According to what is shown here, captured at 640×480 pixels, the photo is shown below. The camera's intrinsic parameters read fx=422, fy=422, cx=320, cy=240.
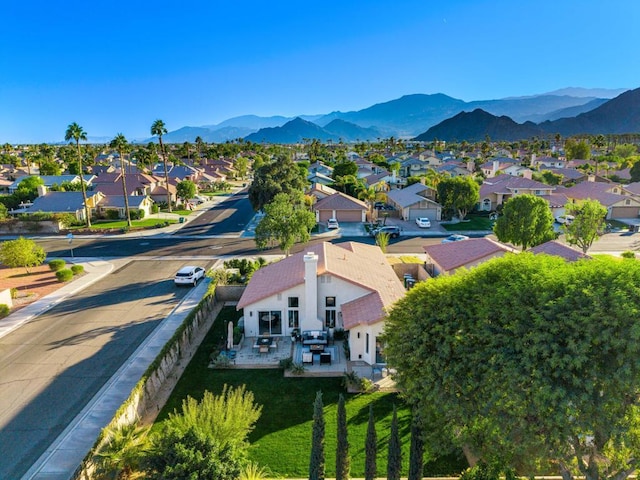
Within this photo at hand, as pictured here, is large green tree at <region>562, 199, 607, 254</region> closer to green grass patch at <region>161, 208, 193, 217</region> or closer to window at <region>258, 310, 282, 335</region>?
window at <region>258, 310, 282, 335</region>

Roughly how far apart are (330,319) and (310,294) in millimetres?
2247

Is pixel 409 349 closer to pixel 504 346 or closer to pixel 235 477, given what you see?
pixel 504 346

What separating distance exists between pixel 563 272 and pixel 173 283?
29.7m

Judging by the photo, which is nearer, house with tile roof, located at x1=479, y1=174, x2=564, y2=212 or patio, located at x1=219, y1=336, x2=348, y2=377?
patio, located at x1=219, y1=336, x2=348, y2=377

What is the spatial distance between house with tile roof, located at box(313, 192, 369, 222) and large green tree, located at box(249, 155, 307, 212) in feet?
14.9

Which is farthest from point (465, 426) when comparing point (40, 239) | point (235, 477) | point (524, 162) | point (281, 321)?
point (524, 162)

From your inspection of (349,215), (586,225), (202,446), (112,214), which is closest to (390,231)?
(349,215)

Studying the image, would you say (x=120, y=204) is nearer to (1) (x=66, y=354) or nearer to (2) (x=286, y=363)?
(1) (x=66, y=354)

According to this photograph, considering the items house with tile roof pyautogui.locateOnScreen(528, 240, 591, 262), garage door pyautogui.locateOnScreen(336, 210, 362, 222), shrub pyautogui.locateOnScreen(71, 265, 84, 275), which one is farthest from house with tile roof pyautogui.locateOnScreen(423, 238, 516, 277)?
shrub pyautogui.locateOnScreen(71, 265, 84, 275)

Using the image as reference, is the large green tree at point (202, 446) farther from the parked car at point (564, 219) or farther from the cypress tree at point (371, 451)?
the parked car at point (564, 219)

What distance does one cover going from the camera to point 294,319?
2592 cm

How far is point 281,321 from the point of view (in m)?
26.0

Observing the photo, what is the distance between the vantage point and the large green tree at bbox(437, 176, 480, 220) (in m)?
59.3

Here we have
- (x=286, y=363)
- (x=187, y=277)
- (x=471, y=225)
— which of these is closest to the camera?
(x=286, y=363)
